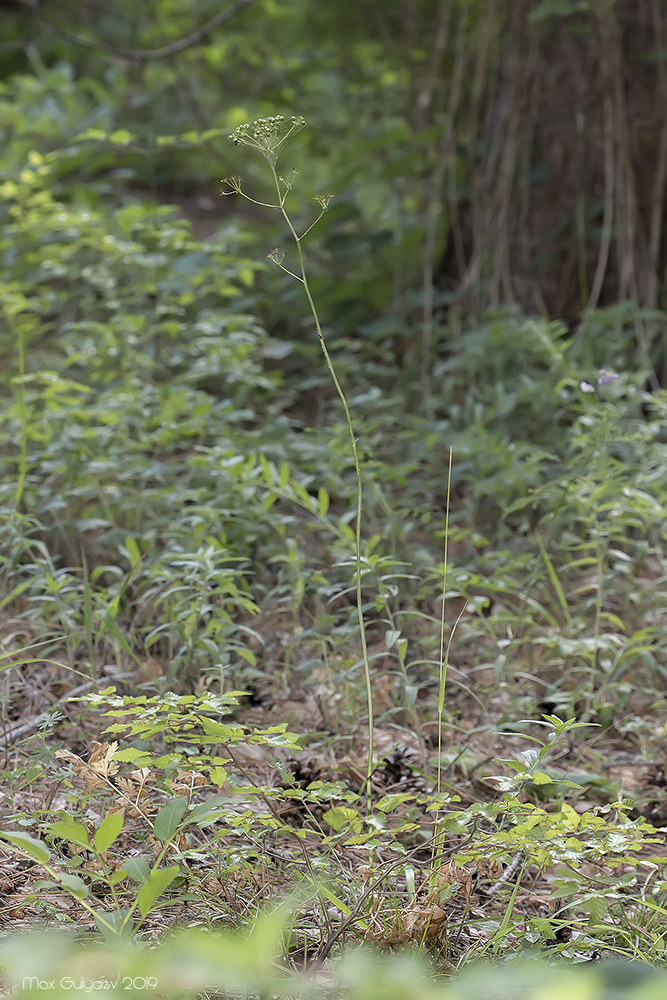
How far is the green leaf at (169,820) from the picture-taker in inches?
43.4

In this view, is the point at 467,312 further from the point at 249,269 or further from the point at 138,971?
the point at 138,971

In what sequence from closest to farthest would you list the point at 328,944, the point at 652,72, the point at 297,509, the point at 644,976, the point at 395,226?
the point at 644,976 < the point at 328,944 < the point at 297,509 < the point at 652,72 < the point at 395,226

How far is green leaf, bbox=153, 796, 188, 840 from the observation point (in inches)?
43.4

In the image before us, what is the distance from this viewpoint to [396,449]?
2.96 metres

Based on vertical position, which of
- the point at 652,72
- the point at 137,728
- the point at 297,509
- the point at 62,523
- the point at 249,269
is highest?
the point at 652,72

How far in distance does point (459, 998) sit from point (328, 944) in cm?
75

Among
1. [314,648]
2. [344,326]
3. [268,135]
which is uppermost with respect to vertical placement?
[268,135]

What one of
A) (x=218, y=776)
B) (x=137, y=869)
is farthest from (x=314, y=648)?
(x=137, y=869)

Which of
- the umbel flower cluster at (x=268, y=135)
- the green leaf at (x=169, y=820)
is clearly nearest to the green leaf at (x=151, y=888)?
the green leaf at (x=169, y=820)

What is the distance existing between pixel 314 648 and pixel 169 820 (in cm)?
109

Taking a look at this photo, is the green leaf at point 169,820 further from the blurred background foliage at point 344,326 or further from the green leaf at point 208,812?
the blurred background foliage at point 344,326

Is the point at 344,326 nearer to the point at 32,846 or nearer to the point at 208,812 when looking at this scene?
the point at 208,812

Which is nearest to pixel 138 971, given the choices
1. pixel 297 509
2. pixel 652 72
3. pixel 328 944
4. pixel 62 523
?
pixel 328 944

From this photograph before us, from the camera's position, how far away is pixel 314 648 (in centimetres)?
219
